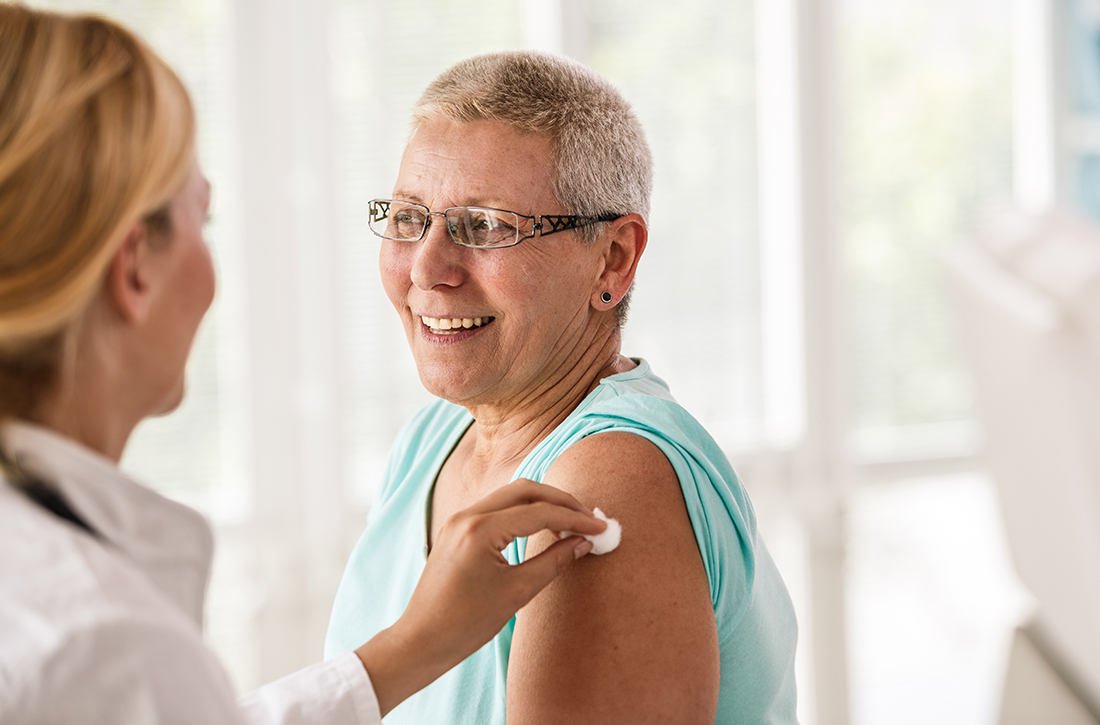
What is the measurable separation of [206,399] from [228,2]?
44.4 inches

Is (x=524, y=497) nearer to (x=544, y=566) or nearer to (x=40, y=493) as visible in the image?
(x=544, y=566)

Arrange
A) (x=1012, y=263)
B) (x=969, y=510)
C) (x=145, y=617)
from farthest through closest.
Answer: (x=969, y=510), (x=1012, y=263), (x=145, y=617)

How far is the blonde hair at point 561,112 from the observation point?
115 cm

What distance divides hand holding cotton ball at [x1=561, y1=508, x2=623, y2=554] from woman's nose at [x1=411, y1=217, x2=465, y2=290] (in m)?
0.39

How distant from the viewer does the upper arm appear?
0.94 m

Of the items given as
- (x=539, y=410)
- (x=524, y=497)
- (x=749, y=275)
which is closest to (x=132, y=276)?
(x=524, y=497)

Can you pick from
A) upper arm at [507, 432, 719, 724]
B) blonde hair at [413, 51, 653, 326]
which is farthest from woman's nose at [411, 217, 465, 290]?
upper arm at [507, 432, 719, 724]

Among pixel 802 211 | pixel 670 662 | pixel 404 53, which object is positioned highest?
pixel 404 53

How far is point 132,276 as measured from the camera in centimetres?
77

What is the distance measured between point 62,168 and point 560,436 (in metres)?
0.59

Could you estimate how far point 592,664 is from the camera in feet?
3.09

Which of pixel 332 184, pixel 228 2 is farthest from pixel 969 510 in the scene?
pixel 228 2

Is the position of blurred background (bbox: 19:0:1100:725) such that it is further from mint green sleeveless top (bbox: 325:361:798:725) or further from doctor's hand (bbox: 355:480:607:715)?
doctor's hand (bbox: 355:480:607:715)

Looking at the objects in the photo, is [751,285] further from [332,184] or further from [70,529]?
[70,529]
